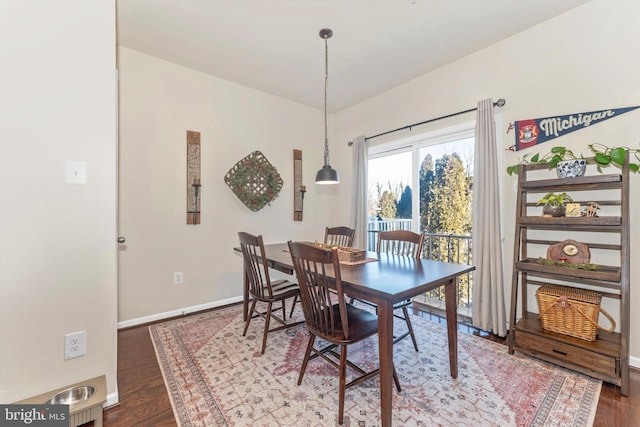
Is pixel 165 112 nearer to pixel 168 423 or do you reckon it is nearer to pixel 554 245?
pixel 168 423

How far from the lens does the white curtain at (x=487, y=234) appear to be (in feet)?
8.39

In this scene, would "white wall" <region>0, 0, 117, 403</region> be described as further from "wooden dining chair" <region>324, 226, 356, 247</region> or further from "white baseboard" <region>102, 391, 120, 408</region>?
"wooden dining chair" <region>324, 226, 356, 247</region>

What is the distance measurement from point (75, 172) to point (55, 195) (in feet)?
0.50

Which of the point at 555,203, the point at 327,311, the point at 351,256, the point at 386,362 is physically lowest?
the point at 386,362

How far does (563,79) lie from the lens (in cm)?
230

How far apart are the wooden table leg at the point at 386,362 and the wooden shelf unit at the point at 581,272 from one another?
4.49 ft

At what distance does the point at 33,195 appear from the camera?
1444 millimetres

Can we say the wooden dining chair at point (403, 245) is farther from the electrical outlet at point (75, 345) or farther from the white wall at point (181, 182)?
the electrical outlet at point (75, 345)

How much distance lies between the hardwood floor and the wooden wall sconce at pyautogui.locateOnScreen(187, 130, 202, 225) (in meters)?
1.43

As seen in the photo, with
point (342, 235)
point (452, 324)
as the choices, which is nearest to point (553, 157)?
point (452, 324)

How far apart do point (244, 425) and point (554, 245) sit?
2482 mm

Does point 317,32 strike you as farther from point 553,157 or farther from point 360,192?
point 553,157

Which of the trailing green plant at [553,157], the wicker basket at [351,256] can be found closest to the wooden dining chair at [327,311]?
the wicker basket at [351,256]

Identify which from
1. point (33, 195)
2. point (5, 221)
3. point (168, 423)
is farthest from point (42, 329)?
point (168, 423)
